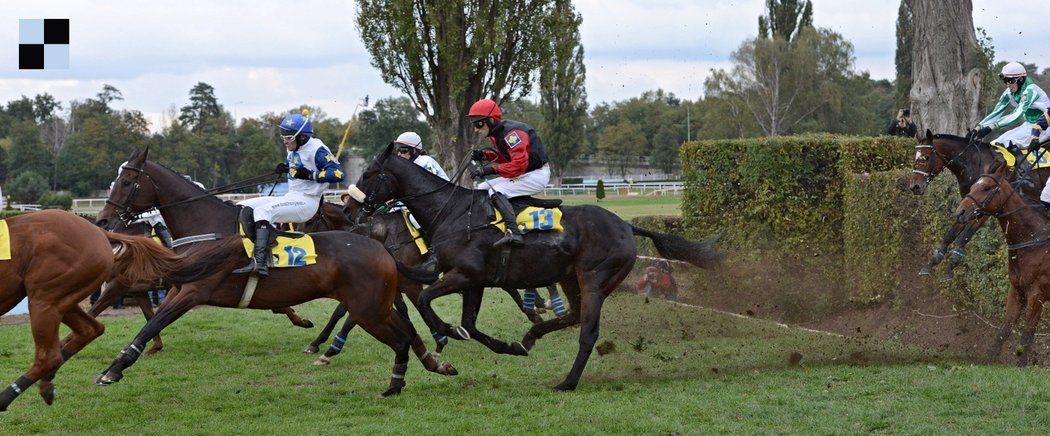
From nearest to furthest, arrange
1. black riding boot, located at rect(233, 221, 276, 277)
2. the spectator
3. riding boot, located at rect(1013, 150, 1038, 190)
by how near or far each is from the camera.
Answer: black riding boot, located at rect(233, 221, 276, 277) → riding boot, located at rect(1013, 150, 1038, 190) → the spectator

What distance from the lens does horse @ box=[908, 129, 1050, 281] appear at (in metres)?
9.59

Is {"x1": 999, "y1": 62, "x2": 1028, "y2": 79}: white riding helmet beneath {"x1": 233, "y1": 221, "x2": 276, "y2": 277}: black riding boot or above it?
above

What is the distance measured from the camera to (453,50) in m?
24.6

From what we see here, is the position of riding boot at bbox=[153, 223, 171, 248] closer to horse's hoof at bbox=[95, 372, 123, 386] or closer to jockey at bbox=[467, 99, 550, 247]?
horse's hoof at bbox=[95, 372, 123, 386]

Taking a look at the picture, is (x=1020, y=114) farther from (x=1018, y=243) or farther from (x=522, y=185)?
(x=522, y=185)

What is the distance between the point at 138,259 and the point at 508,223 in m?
2.89

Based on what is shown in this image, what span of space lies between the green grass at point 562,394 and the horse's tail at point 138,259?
1.00m

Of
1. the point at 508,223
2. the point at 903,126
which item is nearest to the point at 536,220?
the point at 508,223

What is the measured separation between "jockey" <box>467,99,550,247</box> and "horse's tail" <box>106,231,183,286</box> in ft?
8.82

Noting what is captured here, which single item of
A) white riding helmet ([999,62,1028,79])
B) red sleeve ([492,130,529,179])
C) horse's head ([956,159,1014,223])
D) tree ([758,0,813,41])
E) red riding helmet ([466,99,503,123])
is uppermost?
tree ([758,0,813,41])

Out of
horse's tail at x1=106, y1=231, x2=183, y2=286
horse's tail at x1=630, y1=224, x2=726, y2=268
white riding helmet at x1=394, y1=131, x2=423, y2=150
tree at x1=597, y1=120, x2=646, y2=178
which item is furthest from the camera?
tree at x1=597, y1=120, x2=646, y2=178

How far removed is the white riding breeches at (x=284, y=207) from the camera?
866cm

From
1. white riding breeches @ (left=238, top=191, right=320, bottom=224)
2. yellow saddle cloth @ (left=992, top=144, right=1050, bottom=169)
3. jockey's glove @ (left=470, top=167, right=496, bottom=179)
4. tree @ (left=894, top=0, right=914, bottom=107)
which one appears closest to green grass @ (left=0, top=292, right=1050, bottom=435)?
white riding breeches @ (left=238, top=191, right=320, bottom=224)

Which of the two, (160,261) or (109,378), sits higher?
(160,261)
